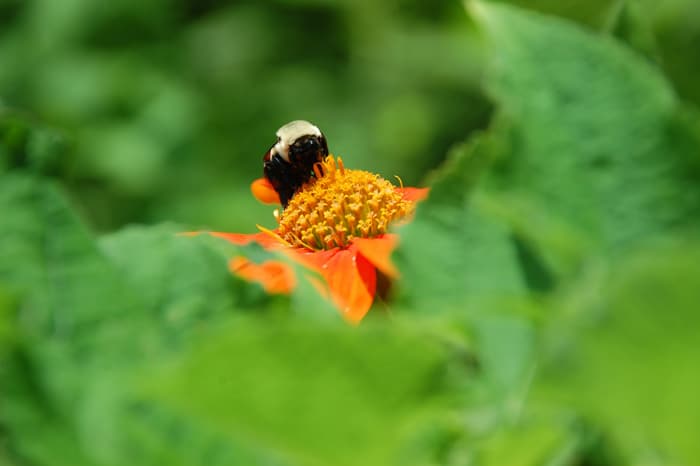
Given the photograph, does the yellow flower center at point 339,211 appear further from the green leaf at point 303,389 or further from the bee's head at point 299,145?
the green leaf at point 303,389

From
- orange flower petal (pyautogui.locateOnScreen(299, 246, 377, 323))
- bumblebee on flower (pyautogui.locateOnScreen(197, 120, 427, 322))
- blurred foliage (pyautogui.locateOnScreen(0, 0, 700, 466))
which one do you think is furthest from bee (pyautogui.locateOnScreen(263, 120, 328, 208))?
blurred foliage (pyautogui.locateOnScreen(0, 0, 700, 466))

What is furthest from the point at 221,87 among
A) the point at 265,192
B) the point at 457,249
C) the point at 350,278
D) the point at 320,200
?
the point at 457,249

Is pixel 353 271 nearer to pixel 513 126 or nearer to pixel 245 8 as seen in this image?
pixel 513 126

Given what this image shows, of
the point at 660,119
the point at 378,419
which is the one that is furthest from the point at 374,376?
the point at 660,119

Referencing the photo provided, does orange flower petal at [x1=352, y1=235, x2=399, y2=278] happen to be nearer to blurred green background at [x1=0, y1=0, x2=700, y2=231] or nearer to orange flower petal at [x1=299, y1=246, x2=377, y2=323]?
orange flower petal at [x1=299, y1=246, x2=377, y2=323]

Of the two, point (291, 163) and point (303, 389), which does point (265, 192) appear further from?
point (303, 389)

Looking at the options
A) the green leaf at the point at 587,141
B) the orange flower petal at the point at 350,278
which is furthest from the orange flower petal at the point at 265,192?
the green leaf at the point at 587,141
